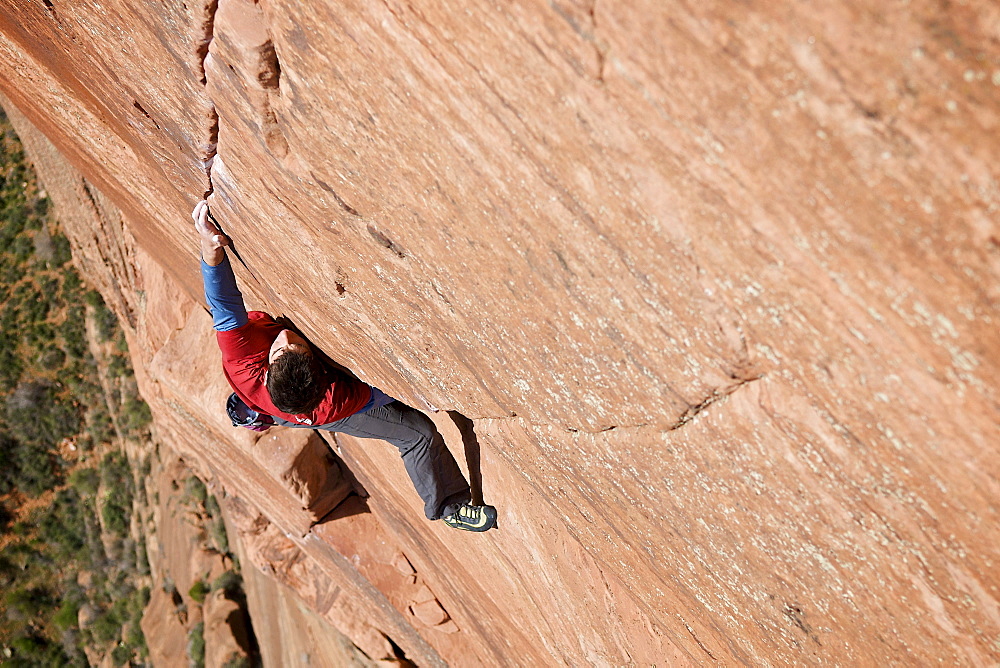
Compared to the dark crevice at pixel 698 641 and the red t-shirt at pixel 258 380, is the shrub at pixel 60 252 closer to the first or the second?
the red t-shirt at pixel 258 380

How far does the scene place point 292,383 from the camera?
3.99m

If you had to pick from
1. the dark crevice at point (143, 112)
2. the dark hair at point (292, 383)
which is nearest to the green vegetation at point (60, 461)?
the dark crevice at point (143, 112)

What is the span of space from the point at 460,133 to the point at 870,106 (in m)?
1.38

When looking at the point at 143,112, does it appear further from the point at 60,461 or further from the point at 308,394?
the point at 60,461

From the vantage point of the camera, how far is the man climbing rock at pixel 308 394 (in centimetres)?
411

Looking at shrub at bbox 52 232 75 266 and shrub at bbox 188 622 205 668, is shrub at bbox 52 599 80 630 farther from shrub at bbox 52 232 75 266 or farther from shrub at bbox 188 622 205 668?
shrub at bbox 52 232 75 266

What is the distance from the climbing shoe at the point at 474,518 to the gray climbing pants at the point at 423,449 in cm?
6

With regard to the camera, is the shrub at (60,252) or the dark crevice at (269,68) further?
the shrub at (60,252)

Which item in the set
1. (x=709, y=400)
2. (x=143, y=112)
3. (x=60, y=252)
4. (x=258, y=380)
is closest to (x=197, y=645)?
(x=258, y=380)

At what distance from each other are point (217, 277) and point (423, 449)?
1.88 metres

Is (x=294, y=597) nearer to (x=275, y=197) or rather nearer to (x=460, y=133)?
(x=275, y=197)

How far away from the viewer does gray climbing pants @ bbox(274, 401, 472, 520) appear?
487 centimetres

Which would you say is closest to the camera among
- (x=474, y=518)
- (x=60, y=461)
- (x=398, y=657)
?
(x=474, y=518)

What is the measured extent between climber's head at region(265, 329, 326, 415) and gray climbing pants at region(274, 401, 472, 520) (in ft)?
2.32
